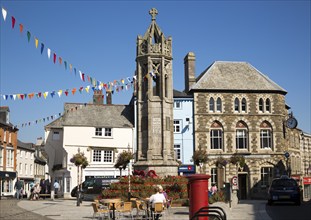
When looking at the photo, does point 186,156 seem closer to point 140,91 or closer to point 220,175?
point 220,175

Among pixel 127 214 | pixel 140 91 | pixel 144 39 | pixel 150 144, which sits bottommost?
pixel 127 214

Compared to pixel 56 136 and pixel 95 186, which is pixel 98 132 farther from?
pixel 95 186

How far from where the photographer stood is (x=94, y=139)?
41750 mm

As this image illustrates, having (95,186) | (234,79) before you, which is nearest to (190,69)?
(234,79)

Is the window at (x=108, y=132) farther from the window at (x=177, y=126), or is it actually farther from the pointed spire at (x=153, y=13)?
the pointed spire at (x=153, y=13)

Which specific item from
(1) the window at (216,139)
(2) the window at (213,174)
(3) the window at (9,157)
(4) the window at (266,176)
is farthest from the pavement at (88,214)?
(3) the window at (9,157)

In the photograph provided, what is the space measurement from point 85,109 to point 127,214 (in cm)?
2676

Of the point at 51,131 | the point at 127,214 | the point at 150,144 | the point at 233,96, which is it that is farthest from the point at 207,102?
the point at 127,214

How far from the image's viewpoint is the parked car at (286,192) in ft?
71.9

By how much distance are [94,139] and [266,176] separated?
17156 mm

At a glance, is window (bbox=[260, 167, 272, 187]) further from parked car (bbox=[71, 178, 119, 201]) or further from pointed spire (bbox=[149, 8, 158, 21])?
pointed spire (bbox=[149, 8, 158, 21])

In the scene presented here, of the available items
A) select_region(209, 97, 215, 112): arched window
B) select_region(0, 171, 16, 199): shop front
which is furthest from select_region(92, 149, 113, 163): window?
select_region(209, 97, 215, 112): arched window

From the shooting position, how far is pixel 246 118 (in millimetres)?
41562

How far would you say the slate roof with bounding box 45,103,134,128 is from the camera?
137ft
